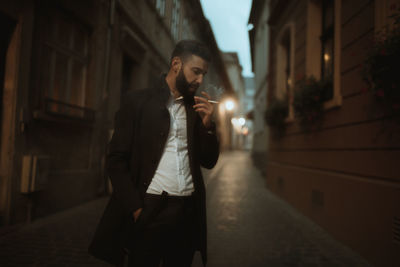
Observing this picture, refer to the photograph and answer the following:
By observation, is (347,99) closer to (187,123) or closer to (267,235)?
(267,235)

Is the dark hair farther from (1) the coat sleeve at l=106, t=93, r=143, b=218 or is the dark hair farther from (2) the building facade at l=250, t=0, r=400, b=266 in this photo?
(2) the building facade at l=250, t=0, r=400, b=266

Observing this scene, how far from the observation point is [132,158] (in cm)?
164

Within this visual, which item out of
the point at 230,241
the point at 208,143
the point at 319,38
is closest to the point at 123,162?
the point at 208,143

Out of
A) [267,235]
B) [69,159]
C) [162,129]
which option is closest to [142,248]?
[162,129]

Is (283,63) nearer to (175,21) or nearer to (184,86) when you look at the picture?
(175,21)

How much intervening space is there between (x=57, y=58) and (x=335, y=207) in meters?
5.29

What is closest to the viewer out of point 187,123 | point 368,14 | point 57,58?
point 187,123

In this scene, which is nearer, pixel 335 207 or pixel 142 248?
pixel 142 248

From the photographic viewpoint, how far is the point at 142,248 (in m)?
1.56

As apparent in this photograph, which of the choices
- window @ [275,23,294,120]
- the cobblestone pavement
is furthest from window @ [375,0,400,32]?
window @ [275,23,294,120]

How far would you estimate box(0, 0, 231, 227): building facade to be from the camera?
14.0 ft

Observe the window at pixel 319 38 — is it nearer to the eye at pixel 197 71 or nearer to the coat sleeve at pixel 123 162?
the eye at pixel 197 71

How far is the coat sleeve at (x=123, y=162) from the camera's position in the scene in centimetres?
150

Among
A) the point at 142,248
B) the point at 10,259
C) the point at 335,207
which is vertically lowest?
the point at 10,259
